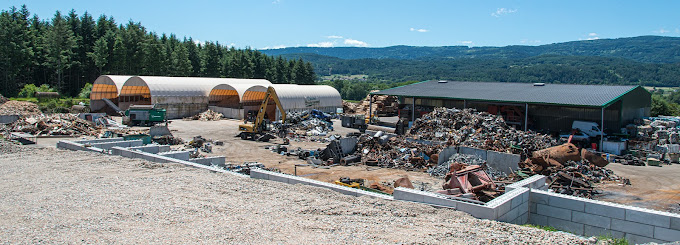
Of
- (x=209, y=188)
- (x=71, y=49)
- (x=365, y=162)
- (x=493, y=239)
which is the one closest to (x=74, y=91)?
(x=71, y=49)

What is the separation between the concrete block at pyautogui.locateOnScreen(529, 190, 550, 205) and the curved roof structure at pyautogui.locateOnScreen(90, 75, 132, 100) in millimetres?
40759

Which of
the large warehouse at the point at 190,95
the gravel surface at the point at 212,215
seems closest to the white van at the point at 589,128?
the gravel surface at the point at 212,215

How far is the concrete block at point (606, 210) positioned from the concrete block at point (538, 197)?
38.4 inches

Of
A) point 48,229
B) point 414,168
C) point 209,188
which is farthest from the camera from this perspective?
point 414,168

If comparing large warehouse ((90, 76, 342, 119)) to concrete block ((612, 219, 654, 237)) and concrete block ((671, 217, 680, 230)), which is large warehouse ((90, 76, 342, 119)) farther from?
concrete block ((671, 217, 680, 230))

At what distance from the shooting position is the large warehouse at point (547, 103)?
101 ft

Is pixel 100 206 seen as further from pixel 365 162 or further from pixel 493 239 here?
pixel 365 162

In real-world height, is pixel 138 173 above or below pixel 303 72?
below

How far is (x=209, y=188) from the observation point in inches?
533

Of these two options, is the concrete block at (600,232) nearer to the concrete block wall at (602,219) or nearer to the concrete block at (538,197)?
the concrete block wall at (602,219)

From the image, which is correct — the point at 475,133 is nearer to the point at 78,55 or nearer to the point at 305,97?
the point at 305,97

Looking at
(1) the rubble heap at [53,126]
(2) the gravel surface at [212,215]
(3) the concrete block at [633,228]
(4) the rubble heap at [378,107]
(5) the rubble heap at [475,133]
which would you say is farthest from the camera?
(4) the rubble heap at [378,107]

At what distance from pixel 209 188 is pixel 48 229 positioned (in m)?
4.37

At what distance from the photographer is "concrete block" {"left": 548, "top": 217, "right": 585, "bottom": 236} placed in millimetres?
11391
